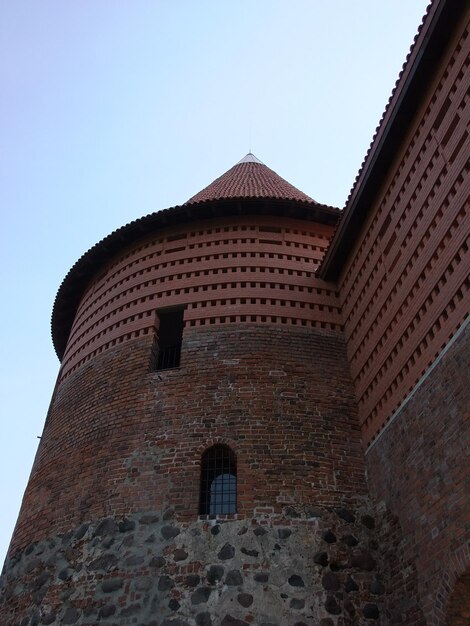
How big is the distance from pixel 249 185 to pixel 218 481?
7.95m

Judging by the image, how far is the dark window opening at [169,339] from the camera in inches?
397

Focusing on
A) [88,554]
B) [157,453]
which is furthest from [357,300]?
[88,554]

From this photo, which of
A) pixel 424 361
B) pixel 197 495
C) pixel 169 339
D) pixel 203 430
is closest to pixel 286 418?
pixel 203 430

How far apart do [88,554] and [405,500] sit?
13.7 ft

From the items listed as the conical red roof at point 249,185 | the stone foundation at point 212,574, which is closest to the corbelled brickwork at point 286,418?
the stone foundation at point 212,574

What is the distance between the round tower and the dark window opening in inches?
1.3

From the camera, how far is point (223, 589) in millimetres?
6969

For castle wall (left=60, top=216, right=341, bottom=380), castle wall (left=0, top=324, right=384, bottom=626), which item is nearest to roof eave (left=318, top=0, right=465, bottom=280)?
castle wall (left=60, top=216, right=341, bottom=380)

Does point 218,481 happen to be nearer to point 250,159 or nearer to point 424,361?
point 424,361

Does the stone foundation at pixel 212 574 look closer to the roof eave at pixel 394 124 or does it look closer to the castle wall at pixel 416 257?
the castle wall at pixel 416 257

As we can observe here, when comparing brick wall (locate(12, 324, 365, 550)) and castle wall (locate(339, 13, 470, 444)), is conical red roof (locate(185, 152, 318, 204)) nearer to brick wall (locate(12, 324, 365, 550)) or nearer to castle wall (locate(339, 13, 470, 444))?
castle wall (locate(339, 13, 470, 444))

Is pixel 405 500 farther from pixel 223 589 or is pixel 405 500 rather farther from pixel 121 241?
pixel 121 241

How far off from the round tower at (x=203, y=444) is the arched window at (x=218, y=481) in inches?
0.9

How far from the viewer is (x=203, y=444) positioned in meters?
8.31
